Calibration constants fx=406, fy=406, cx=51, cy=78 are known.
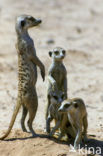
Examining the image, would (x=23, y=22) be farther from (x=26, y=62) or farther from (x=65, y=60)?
(x=65, y=60)

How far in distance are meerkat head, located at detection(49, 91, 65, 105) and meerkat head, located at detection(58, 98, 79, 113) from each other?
1.49ft

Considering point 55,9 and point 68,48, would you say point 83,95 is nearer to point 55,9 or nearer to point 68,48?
point 68,48

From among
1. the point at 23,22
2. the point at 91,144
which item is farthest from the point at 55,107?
the point at 23,22

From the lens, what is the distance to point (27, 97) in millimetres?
6922

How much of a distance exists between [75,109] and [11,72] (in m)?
6.03

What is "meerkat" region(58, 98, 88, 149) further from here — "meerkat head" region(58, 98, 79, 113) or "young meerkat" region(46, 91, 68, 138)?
"young meerkat" region(46, 91, 68, 138)

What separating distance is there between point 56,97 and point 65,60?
6682mm

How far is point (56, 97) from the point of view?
7121 mm

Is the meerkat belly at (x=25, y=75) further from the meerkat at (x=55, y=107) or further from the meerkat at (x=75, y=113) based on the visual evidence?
the meerkat at (x=75, y=113)

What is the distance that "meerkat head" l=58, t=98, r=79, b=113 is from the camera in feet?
21.5

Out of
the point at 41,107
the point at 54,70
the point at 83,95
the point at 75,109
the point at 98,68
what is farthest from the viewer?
the point at 98,68

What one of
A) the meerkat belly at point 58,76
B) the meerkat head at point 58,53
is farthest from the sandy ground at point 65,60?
the meerkat head at point 58,53

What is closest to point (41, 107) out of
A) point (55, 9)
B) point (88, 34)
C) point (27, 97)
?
point (27, 97)

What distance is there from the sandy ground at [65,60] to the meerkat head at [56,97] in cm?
65
